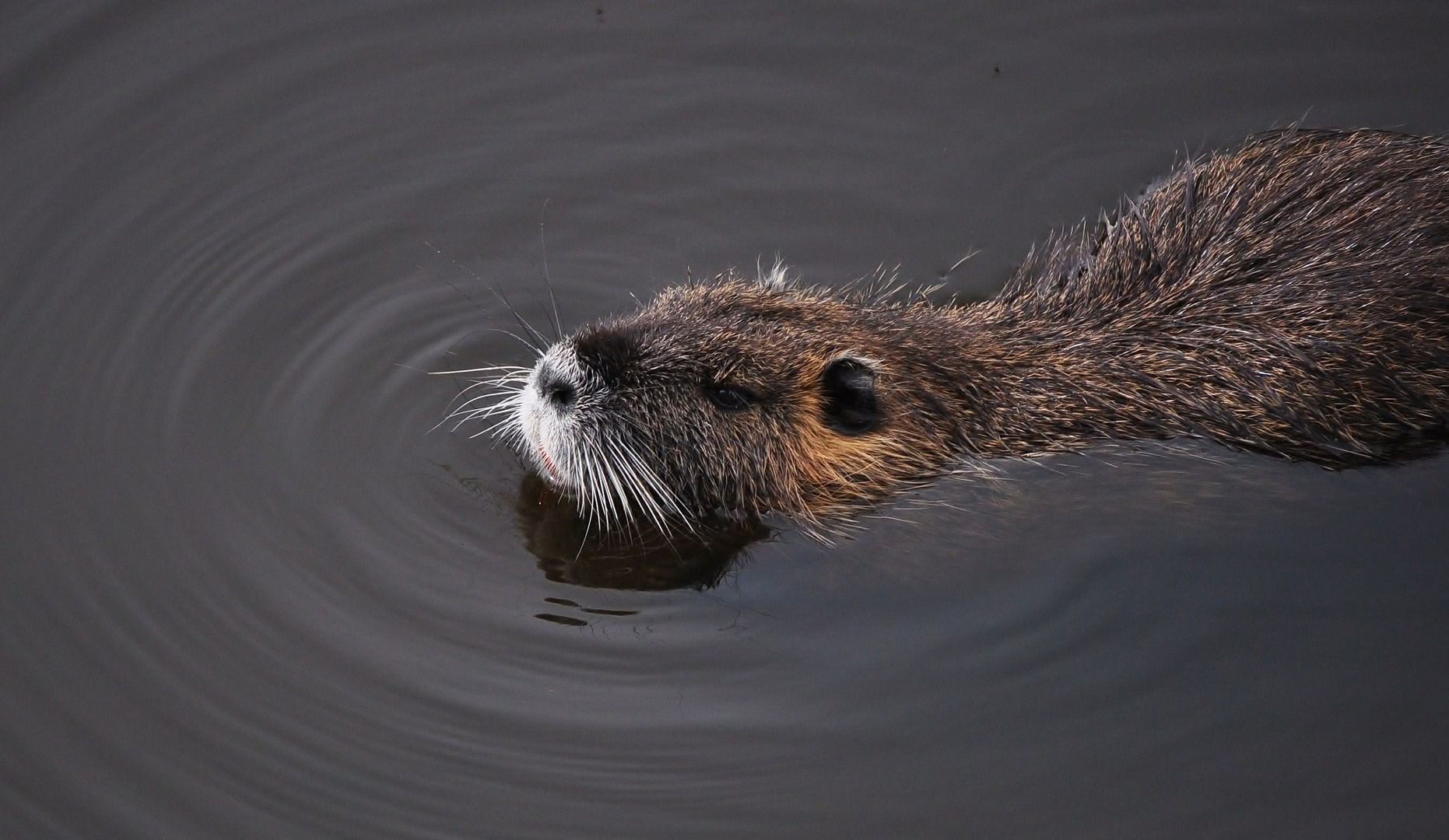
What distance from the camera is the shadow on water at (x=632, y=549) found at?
4.87 m

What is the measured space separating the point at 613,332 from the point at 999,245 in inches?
81.9

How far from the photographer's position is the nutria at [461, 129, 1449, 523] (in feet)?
15.5

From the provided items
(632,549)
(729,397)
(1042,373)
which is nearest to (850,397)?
(729,397)

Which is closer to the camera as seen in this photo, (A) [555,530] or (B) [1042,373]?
(B) [1042,373]

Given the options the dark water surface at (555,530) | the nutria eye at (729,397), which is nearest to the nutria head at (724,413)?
the nutria eye at (729,397)

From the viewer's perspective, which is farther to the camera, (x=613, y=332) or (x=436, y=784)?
(x=613, y=332)

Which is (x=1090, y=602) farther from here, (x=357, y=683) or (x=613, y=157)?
(x=613, y=157)

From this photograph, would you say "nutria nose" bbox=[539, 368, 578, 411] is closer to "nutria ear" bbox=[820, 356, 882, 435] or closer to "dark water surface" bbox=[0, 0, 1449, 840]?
"dark water surface" bbox=[0, 0, 1449, 840]

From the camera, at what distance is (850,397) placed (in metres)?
4.80

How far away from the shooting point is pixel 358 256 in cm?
593

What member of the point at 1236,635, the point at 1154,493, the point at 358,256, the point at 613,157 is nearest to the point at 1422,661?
the point at 1236,635

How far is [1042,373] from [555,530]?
1709 millimetres

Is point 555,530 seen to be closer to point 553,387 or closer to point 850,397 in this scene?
point 553,387

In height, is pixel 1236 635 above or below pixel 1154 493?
below
